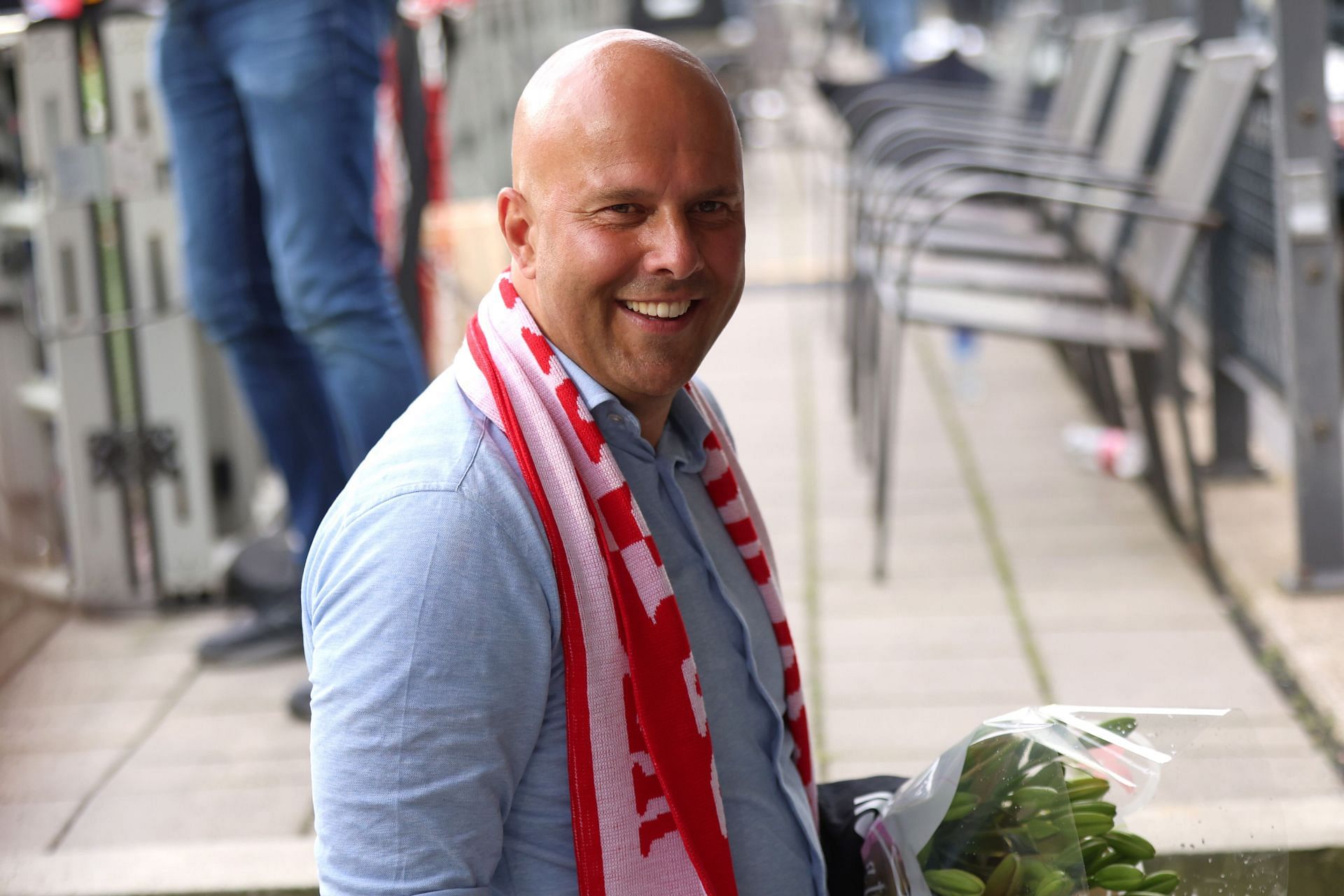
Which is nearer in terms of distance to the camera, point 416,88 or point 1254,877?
point 1254,877

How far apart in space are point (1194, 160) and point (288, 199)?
2.39 metres

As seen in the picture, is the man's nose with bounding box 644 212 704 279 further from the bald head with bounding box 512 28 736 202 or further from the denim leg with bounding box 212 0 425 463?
the denim leg with bounding box 212 0 425 463

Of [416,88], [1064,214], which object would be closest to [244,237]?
[416,88]

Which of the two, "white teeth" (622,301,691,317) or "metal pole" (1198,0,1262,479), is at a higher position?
"white teeth" (622,301,691,317)

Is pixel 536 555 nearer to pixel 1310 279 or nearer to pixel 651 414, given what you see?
pixel 651 414

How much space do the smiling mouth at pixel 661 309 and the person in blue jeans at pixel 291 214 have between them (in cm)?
181

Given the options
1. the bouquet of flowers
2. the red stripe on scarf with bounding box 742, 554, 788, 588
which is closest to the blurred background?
the bouquet of flowers

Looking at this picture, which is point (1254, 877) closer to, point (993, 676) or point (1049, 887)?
point (1049, 887)

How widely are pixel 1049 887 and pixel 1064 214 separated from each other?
4.16 metres

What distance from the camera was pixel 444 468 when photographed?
136 centimetres

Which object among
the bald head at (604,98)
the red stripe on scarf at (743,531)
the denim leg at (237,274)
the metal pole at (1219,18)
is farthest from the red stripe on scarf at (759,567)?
the metal pole at (1219,18)

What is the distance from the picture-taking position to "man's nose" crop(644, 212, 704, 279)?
4.61 ft

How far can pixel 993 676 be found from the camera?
3.26 metres

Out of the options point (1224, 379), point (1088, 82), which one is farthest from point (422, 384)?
point (1088, 82)
